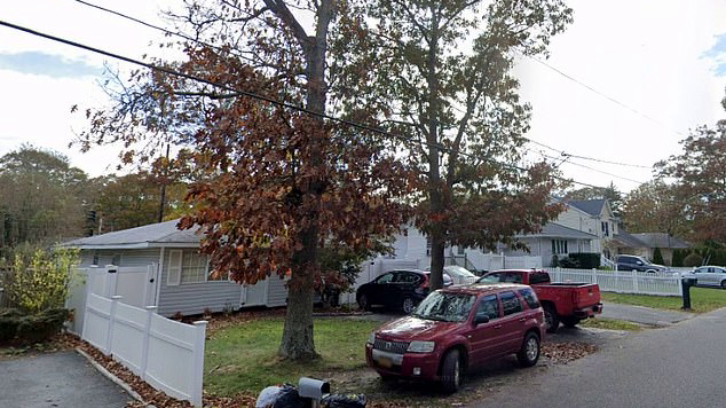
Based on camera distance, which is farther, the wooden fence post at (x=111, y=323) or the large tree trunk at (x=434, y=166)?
the large tree trunk at (x=434, y=166)

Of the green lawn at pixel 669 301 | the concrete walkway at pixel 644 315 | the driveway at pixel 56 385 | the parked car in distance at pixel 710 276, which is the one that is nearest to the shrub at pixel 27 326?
the driveway at pixel 56 385

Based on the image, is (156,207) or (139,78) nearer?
(139,78)

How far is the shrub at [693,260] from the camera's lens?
43688 mm

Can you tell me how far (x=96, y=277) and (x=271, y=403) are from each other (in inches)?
350

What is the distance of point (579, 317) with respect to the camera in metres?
12.6

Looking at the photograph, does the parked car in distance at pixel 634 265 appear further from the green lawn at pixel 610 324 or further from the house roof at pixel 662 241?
the green lawn at pixel 610 324

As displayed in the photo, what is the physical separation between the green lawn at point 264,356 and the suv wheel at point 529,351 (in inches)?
130

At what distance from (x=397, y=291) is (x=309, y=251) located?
26.0ft

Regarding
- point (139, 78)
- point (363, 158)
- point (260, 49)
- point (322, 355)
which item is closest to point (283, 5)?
point (260, 49)

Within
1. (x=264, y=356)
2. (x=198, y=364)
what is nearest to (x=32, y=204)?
(x=264, y=356)

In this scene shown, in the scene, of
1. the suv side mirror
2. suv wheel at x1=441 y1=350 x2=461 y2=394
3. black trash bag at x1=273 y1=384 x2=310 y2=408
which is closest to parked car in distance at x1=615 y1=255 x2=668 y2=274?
the suv side mirror

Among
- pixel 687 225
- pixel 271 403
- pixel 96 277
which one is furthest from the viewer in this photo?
pixel 687 225

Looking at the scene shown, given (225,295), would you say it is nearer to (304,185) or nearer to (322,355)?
(322,355)

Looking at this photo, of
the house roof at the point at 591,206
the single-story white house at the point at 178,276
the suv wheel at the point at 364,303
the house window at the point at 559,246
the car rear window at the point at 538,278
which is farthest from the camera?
the house roof at the point at 591,206
